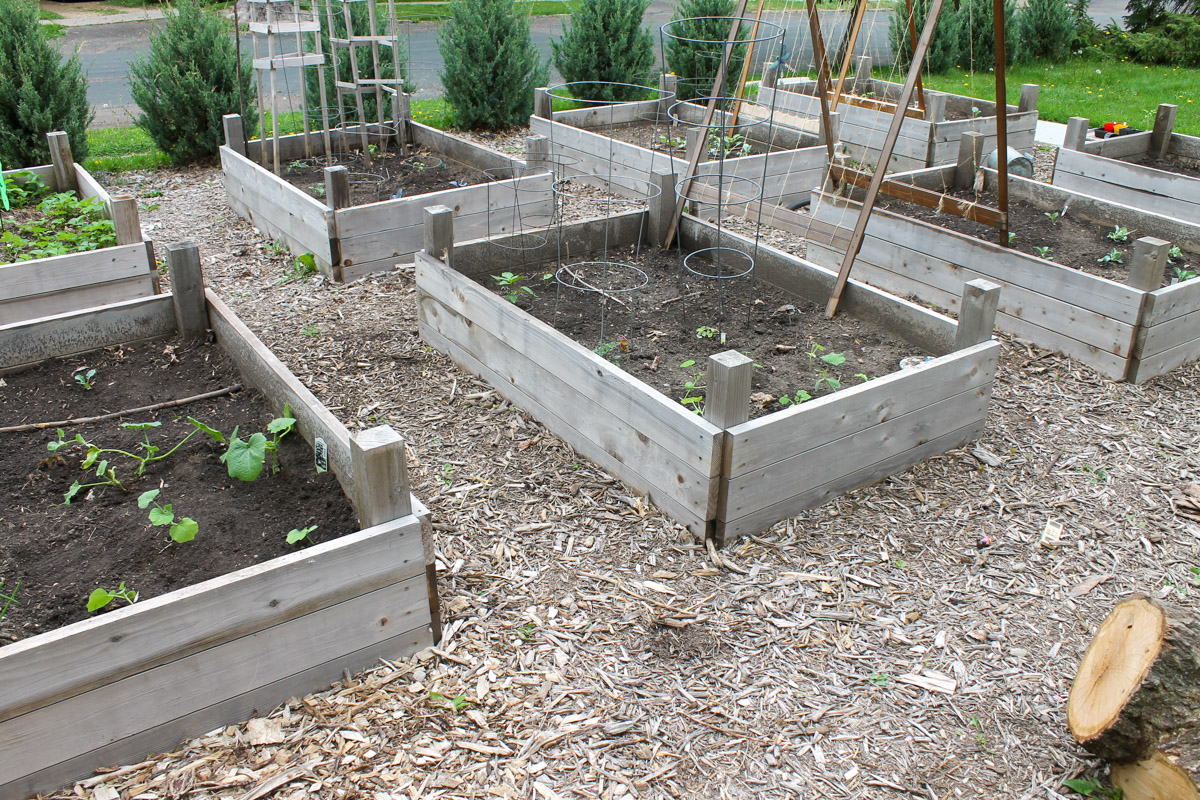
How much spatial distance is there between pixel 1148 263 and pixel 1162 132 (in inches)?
134

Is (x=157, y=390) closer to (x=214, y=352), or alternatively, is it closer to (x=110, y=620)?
(x=214, y=352)

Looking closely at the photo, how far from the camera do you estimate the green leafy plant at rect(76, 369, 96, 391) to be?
3.49m

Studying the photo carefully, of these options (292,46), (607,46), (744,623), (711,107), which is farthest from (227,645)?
(292,46)

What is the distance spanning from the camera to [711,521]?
124 inches

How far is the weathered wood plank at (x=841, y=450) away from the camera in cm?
311

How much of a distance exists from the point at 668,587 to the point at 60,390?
2.41 m

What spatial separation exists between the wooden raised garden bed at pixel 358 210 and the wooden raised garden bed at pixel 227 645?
2.64 m

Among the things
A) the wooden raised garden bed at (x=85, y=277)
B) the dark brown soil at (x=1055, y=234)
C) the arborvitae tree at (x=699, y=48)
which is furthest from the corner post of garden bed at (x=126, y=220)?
the arborvitae tree at (x=699, y=48)

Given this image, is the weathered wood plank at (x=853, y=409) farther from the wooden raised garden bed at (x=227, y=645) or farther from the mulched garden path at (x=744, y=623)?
the wooden raised garden bed at (x=227, y=645)

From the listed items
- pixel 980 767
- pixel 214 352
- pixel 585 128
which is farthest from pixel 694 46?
pixel 980 767

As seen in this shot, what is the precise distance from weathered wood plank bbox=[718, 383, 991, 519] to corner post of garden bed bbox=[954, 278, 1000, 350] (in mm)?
197

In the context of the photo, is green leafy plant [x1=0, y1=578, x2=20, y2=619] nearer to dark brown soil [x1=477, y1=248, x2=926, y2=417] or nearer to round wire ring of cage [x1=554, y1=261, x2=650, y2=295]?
dark brown soil [x1=477, y1=248, x2=926, y2=417]

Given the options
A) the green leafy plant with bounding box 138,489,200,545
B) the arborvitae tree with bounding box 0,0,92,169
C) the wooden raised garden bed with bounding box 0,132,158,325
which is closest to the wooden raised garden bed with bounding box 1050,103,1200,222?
the wooden raised garden bed with bounding box 0,132,158,325

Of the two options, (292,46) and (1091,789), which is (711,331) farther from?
(292,46)
